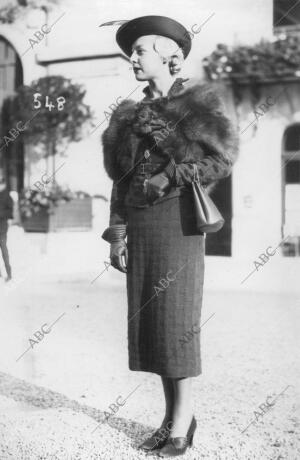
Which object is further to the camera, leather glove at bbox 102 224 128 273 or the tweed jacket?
leather glove at bbox 102 224 128 273

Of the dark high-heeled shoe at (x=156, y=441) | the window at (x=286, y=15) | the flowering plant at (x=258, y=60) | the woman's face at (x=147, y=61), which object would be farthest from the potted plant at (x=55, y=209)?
the window at (x=286, y=15)

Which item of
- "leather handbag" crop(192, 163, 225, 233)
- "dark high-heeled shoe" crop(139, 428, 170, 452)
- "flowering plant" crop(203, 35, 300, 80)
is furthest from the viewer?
"flowering plant" crop(203, 35, 300, 80)

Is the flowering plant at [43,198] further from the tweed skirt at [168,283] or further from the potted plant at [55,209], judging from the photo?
the tweed skirt at [168,283]

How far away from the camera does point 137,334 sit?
2.73 metres

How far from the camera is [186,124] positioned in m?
2.58

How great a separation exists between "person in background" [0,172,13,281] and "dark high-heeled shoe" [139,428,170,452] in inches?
47.0

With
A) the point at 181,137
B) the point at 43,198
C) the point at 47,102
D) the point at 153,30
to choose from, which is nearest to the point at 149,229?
the point at 181,137

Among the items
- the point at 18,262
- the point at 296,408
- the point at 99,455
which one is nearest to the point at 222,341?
the point at 296,408

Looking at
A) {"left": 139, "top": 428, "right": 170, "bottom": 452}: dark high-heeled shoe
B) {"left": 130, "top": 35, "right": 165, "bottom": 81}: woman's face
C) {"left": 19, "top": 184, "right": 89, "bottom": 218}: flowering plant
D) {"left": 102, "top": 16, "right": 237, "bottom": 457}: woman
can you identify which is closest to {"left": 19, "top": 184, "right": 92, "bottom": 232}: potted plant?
{"left": 19, "top": 184, "right": 89, "bottom": 218}: flowering plant

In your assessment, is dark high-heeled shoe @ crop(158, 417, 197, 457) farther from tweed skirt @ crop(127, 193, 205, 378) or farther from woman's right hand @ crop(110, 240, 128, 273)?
woman's right hand @ crop(110, 240, 128, 273)

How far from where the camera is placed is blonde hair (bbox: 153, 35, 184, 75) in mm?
2646

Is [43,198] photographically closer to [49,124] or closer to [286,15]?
[49,124]

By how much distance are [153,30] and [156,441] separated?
5.70 feet

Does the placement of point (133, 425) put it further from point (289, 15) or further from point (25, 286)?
point (289, 15)
